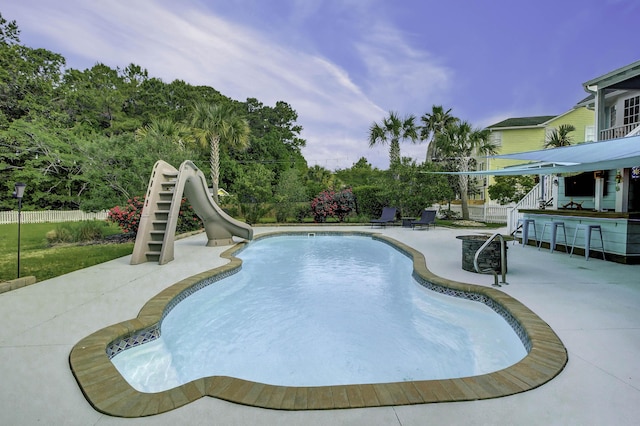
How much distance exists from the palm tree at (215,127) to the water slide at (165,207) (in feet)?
35.2

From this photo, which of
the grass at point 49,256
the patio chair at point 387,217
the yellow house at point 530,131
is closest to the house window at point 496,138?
the yellow house at point 530,131

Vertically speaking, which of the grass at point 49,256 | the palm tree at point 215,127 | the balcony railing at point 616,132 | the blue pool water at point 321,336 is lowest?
the blue pool water at point 321,336

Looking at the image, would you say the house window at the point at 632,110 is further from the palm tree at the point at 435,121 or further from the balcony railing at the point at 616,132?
the palm tree at the point at 435,121

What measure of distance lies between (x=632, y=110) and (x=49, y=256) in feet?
55.9

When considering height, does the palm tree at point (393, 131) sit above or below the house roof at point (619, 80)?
above

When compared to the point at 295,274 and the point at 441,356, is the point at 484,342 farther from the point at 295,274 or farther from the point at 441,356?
the point at 295,274

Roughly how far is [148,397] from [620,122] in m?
14.1

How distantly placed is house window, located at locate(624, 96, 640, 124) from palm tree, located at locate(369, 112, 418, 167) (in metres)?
11.0

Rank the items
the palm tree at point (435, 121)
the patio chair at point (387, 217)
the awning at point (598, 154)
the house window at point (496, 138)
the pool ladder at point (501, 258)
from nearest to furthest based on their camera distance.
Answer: the awning at point (598, 154), the pool ladder at point (501, 258), the patio chair at point (387, 217), the palm tree at point (435, 121), the house window at point (496, 138)

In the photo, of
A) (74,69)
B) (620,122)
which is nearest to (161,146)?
(620,122)

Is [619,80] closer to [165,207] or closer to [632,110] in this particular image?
[632,110]

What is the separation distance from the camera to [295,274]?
7156 millimetres

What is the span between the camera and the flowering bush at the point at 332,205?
16297mm

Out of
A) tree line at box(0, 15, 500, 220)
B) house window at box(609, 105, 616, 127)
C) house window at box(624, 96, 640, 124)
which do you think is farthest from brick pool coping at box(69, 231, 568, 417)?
house window at box(609, 105, 616, 127)
